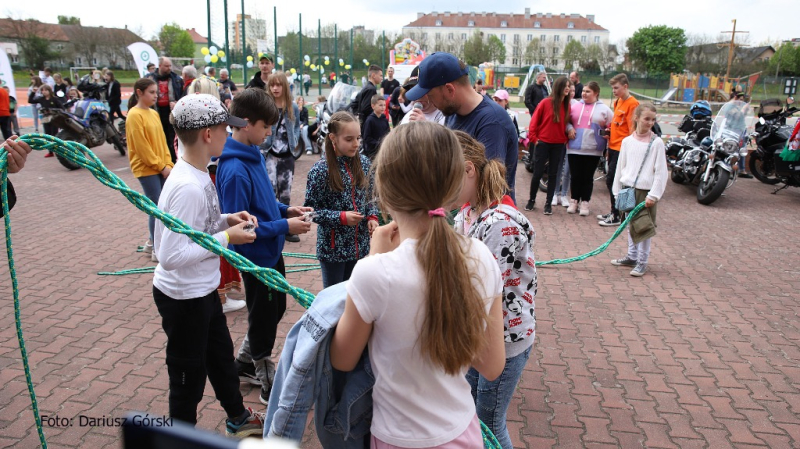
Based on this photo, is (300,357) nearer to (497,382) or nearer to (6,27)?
(497,382)

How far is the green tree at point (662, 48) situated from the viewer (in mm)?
62406

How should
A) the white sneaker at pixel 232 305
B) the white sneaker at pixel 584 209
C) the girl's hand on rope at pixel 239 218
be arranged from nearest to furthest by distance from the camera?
the girl's hand on rope at pixel 239 218 → the white sneaker at pixel 232 305 → the white sneaker at pixel 584 209

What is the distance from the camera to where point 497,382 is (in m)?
2.29

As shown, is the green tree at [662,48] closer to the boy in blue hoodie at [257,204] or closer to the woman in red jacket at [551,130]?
the woman in red jacket at [551,130]

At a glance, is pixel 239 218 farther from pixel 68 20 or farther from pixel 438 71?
pixel 68 20

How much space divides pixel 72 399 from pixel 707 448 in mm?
3721

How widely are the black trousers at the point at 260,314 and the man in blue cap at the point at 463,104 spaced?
1.39 meters

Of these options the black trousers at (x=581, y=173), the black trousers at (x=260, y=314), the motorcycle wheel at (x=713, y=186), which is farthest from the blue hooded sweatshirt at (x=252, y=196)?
the motorcycle wheel at (x=713, y=186)

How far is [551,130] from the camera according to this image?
316 inches

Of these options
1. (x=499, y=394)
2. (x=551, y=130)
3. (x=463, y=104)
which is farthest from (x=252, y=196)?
(x=551, y=130)

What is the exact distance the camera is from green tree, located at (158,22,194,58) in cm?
7662

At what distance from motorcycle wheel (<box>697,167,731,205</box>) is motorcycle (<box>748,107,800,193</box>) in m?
1.26

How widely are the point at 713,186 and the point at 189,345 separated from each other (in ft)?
28.8

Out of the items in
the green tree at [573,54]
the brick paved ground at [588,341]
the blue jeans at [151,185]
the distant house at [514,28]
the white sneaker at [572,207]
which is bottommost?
the brick paved ground at [588,341]
